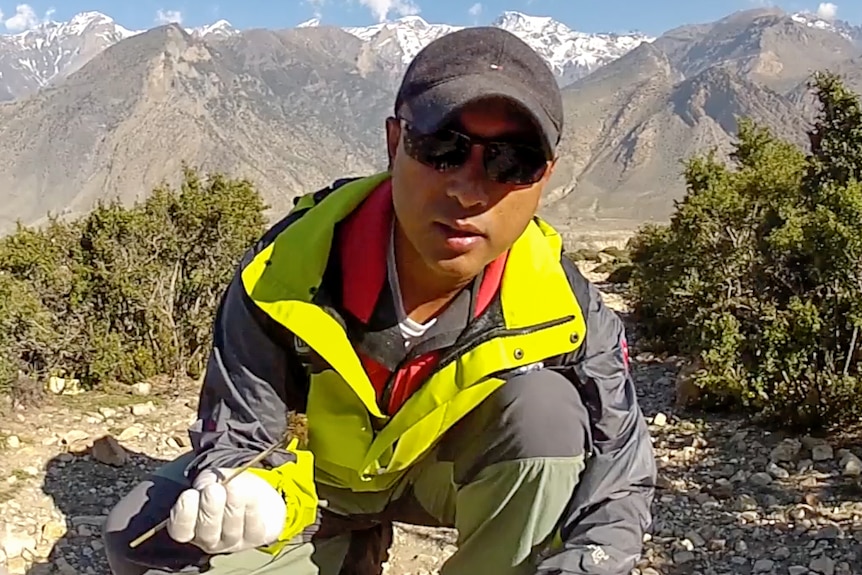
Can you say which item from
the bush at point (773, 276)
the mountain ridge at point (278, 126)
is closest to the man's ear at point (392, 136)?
the bush at point (773, 276)

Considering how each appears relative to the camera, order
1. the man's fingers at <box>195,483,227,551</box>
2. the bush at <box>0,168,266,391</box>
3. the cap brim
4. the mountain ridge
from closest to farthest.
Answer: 1. the cap brim
2. the man's fingers at <box>195,483,227,551</box>
3. the bush at <box>0,168,266,391</box>
4. the mountain ridge

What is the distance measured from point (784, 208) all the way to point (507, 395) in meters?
4.72

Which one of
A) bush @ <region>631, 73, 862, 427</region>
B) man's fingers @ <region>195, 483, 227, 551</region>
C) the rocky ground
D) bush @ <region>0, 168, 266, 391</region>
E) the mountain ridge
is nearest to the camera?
man's fingers @ <region>195, 483, 227, 551</region>

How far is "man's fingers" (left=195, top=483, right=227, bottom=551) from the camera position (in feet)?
5.90

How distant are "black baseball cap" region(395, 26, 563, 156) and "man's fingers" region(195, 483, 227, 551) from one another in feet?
2.50

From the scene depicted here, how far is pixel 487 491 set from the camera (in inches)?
84.2

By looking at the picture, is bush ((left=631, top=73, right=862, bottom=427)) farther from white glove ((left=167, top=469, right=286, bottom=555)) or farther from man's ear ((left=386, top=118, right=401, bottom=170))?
white glove ((left=167, top=469, right=286, bottom=555))

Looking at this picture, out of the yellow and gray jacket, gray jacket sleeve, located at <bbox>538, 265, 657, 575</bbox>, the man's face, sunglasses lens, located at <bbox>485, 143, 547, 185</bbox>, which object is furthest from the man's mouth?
gray jacket sleeve, located at <bbox>538, 265, 657, 575</bbox>

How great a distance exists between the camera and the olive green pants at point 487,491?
2.06m

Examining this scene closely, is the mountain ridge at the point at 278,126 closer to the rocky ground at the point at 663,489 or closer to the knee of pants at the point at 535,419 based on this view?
the rocky ground at the point at 663,489

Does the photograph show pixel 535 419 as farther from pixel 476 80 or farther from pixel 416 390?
pixel 476 80

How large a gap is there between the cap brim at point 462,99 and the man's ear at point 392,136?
12cm

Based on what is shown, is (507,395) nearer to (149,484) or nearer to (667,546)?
(149,484)

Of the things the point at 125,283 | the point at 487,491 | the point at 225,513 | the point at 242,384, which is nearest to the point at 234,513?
the point at 225,513
